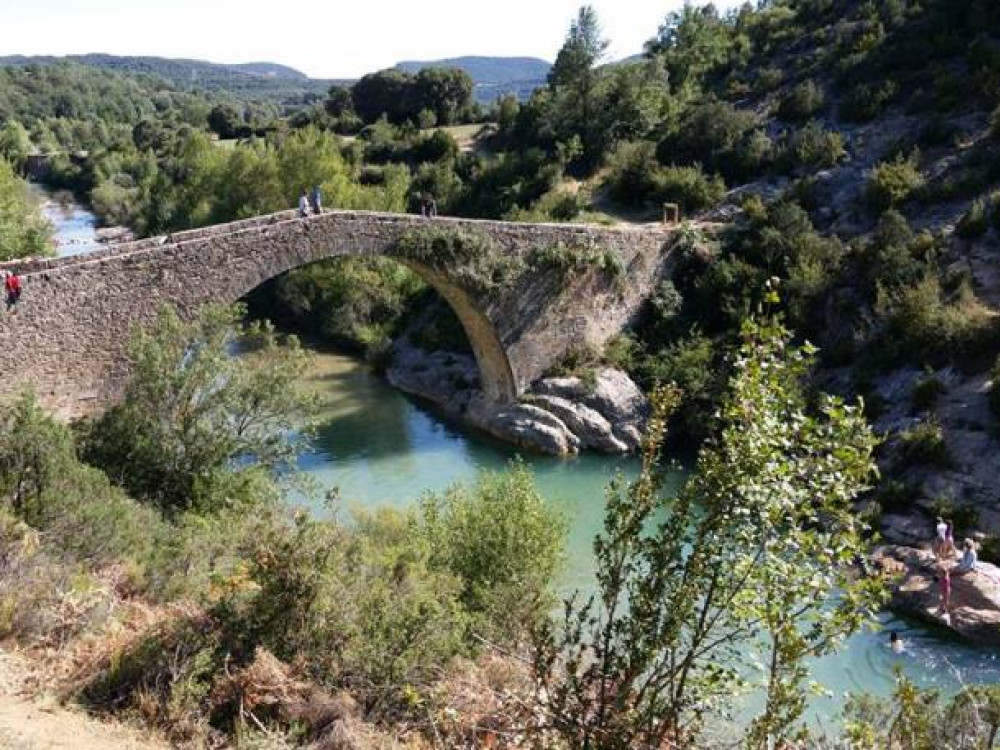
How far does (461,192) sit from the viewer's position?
42.5 metres

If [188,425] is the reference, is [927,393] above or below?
below

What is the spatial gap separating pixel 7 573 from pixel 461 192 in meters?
35.3

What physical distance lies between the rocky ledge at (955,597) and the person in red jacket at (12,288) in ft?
47.9

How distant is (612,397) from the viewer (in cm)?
2481

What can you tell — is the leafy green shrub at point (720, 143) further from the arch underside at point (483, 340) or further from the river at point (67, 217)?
the river at point (67, 217)

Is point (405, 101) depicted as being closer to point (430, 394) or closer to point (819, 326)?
point (430, 394)

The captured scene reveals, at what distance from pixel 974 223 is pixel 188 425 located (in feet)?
66.9

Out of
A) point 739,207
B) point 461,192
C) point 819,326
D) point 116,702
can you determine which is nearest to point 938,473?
point 819,326

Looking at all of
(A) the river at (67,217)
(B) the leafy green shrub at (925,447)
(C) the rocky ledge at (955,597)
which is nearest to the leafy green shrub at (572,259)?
(B) the leafy green shrub at (925,447)

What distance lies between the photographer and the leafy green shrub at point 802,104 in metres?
33.7

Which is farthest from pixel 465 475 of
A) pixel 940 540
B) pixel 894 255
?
pixel 894 255

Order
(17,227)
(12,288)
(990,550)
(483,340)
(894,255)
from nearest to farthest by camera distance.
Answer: (12,288)
(990,550)
(894,255)
(483,340)
(17,227)

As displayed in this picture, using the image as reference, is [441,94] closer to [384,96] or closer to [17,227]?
[384,96]

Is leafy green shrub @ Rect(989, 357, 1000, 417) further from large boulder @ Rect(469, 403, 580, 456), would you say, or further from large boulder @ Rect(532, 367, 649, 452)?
large boulder @ Rect(469, 403, 580, 456)
